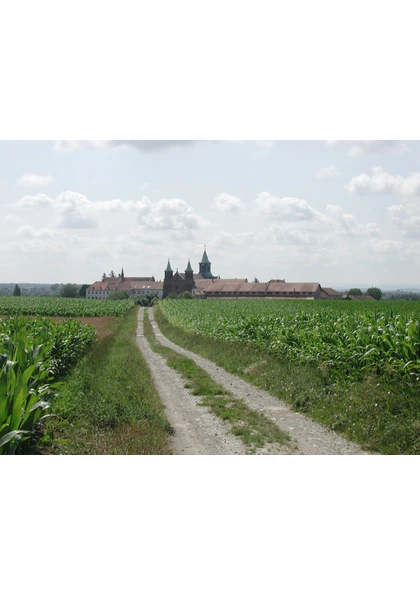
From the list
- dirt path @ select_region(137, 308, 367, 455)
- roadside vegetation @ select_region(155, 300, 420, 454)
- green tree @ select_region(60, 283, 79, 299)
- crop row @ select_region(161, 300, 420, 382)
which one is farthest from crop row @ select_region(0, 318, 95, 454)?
green tree @ select_region(60, 283, 79, 299)

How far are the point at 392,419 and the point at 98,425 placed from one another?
592 cm

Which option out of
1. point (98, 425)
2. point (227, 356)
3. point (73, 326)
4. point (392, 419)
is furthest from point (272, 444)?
point (73, 326)

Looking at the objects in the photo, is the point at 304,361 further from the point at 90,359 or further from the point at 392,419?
the point at 90,359

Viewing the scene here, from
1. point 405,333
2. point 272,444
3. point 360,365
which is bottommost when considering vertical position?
point 272,444

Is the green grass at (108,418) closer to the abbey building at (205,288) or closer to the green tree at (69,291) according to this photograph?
the green tree at (69,291)

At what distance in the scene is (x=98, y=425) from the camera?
10.1 meters

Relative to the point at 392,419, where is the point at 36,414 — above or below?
above

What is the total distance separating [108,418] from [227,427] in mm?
2603

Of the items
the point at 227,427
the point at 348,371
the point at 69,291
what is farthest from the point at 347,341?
the point at 69,291

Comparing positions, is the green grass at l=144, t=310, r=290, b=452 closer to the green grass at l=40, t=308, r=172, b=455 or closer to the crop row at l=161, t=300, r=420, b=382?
the green grass at l=40, t=308, r=172, b=455

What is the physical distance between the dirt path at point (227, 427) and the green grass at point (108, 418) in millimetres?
405

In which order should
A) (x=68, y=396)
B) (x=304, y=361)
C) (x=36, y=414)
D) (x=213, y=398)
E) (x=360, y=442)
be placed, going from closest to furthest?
(x=36, y=414) < (x=360, y=442) < (x=68, y=396) < (x=213, y=398) < (x=304, y=361)

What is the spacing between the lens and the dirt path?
9.49 meters

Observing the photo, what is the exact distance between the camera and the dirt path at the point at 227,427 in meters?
9.49
